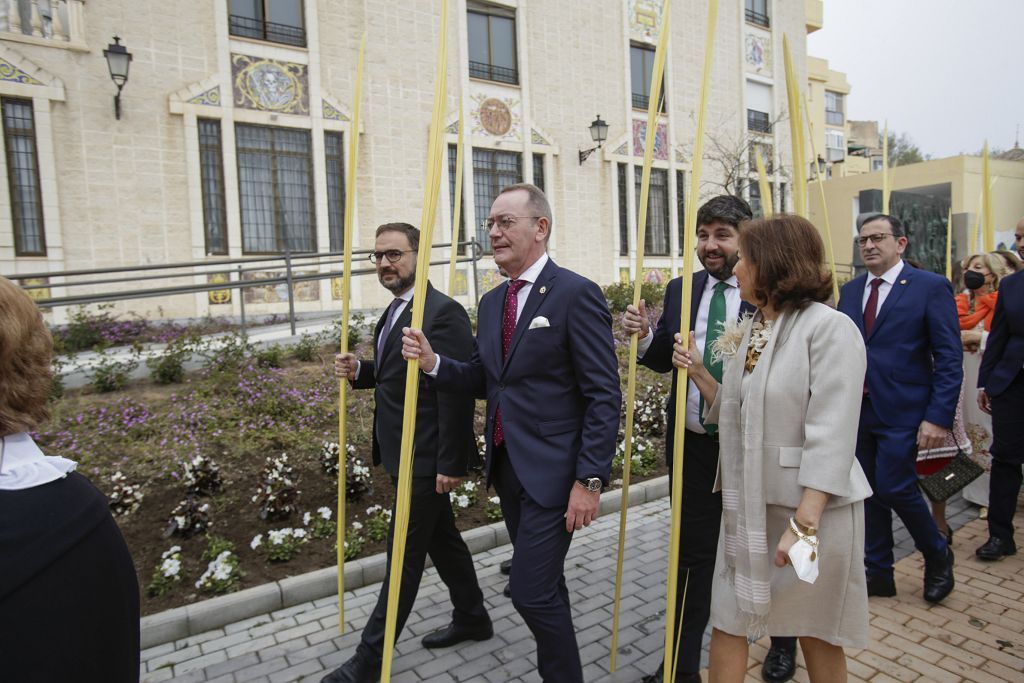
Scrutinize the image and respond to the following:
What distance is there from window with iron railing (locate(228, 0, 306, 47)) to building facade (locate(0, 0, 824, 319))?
0.04 meters

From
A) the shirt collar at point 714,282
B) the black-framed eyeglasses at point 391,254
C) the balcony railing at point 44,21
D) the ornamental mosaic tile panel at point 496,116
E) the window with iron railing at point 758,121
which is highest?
the window with iron railing at point 758,121

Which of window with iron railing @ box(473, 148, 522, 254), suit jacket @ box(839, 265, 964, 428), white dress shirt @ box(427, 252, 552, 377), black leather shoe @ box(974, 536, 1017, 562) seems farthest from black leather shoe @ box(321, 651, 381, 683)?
window with iron railing @ box(473, 148, 522, 254)

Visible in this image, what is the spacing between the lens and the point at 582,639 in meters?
3.52

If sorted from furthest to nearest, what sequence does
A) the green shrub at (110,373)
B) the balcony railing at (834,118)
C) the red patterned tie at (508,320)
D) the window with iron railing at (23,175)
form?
the balcony railing at (834,118) < the window with iron railing at (23,175) < the green shrub at (110,373) < the red patterned tie at (508,320)

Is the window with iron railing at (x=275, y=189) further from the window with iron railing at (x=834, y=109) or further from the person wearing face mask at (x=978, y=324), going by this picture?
the window with iron railing at (x=834, y=109)

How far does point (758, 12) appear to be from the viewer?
73.0 ft

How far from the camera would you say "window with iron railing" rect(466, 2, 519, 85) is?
16.3 meters

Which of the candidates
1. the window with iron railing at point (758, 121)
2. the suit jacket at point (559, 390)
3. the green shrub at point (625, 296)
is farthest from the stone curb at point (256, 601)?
Answer: the window with iron railing at point (758, 121)

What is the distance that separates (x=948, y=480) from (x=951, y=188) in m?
25.2

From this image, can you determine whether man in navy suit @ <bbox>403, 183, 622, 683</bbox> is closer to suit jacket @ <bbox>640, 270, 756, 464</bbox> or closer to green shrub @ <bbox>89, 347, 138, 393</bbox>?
suit jacket @ <bbox>640, 270, 756, 464</bbox>

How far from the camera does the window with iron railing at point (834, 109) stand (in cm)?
3709

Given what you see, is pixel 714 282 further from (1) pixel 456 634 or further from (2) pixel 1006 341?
(2) pixel 1006 341

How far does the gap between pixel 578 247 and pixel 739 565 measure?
1585 centimetres

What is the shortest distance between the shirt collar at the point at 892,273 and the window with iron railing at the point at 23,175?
41.7 feet
